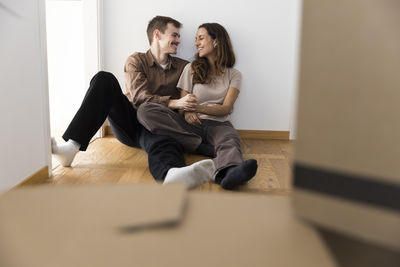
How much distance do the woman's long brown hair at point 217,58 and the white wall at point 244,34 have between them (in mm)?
212

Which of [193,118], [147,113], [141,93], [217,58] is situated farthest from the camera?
[217,58]

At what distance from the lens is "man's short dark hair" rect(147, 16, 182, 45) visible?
7.12ft

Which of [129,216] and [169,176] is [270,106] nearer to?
[169,176]

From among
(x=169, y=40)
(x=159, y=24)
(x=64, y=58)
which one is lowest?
(x=64, y=58)

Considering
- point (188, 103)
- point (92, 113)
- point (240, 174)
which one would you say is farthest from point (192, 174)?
point (188, 103)

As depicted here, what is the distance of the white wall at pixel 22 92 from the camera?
1.14m

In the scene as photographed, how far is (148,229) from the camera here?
0.26 meters

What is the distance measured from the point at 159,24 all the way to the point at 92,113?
0.93 metres

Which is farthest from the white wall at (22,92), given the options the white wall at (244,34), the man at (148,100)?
the white wall at (244,34)

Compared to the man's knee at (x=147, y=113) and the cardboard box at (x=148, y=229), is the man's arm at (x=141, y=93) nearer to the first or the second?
the man's knee at (x=147, y=113)

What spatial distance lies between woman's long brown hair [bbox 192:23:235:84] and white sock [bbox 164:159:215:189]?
934 millimetres

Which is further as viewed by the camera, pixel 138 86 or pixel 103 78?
pixel 138 86

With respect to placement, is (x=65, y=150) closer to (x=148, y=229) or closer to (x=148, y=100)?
(x=148, y=100)

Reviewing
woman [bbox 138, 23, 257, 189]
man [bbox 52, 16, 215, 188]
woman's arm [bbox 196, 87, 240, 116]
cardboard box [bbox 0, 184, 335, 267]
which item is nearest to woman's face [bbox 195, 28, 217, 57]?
woman [bbox 138, 23, 257, 189]
